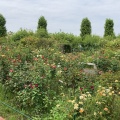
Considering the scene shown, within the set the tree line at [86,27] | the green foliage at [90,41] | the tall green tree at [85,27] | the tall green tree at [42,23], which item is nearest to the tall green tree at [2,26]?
the tree line at [86,27]

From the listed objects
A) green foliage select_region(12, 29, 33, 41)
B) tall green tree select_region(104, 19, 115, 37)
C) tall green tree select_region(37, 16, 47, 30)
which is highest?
tall green tree select_region(37, 16, 47, 30)

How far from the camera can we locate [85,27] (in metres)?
20.0

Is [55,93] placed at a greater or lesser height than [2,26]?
lesser

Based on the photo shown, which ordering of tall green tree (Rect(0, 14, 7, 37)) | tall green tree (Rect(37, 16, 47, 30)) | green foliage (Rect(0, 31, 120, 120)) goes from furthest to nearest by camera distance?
tall green tree (Rect(37, 16, 47, 30))
tall green tree (Rect(0, 14, 7, 37))
green foliage (Rect(0, 31, 120, 120))

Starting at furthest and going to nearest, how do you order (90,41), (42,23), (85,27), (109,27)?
(42,23) < (85,27) < (109,27) < (90,41)

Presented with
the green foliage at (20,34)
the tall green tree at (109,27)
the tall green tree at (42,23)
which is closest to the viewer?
the green foliage at (20,34)

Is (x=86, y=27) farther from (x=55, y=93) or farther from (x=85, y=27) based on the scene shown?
(x=55, y=93)

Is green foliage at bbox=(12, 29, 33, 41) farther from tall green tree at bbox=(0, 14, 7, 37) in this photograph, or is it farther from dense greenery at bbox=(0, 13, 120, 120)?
dense greenery at bbox=(0, 13, 120, 120)

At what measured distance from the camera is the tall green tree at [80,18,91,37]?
787 inches

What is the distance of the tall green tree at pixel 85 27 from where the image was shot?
65.6 feet

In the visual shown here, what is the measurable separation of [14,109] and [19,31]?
14.7 meters

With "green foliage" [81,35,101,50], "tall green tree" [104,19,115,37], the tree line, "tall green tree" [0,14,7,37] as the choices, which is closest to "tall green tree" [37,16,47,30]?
the tree line

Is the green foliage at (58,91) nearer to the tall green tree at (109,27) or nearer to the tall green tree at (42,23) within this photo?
the tall green tree at (109,27)

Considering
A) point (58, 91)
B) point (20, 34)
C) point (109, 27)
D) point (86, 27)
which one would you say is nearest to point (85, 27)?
point (86, 27)
